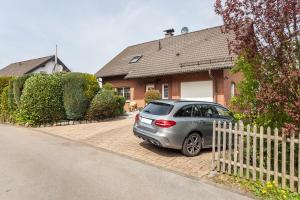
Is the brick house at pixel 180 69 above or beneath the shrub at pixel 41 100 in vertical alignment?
above

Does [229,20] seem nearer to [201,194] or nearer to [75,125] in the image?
[201,194]

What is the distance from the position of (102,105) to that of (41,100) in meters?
3.26

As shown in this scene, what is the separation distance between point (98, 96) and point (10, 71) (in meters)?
39.6

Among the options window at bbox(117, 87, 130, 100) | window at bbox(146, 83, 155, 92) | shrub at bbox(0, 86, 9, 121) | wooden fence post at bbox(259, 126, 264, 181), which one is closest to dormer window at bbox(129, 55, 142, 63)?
window at bbox(117, 87, 130, 100)

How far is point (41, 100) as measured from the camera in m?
14.7

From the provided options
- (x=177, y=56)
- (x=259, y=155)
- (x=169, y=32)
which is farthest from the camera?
(x=169, y=32)

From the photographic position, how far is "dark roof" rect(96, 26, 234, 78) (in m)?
18.7

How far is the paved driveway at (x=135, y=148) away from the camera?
7.07 meters

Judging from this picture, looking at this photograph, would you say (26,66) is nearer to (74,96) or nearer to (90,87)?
(90,87)

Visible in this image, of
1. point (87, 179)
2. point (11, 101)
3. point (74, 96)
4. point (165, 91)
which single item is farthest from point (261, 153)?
point (165, 91)

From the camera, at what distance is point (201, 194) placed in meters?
5.23

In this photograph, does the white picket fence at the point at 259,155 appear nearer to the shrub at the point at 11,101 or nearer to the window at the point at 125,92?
the shrub at the point at 11,101

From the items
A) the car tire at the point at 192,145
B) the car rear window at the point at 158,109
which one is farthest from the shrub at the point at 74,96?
the car tire at the point at 192,145

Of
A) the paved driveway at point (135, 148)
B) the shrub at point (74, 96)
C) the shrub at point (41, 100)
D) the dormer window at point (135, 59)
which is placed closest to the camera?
the paved driveway at point (135, 148)
